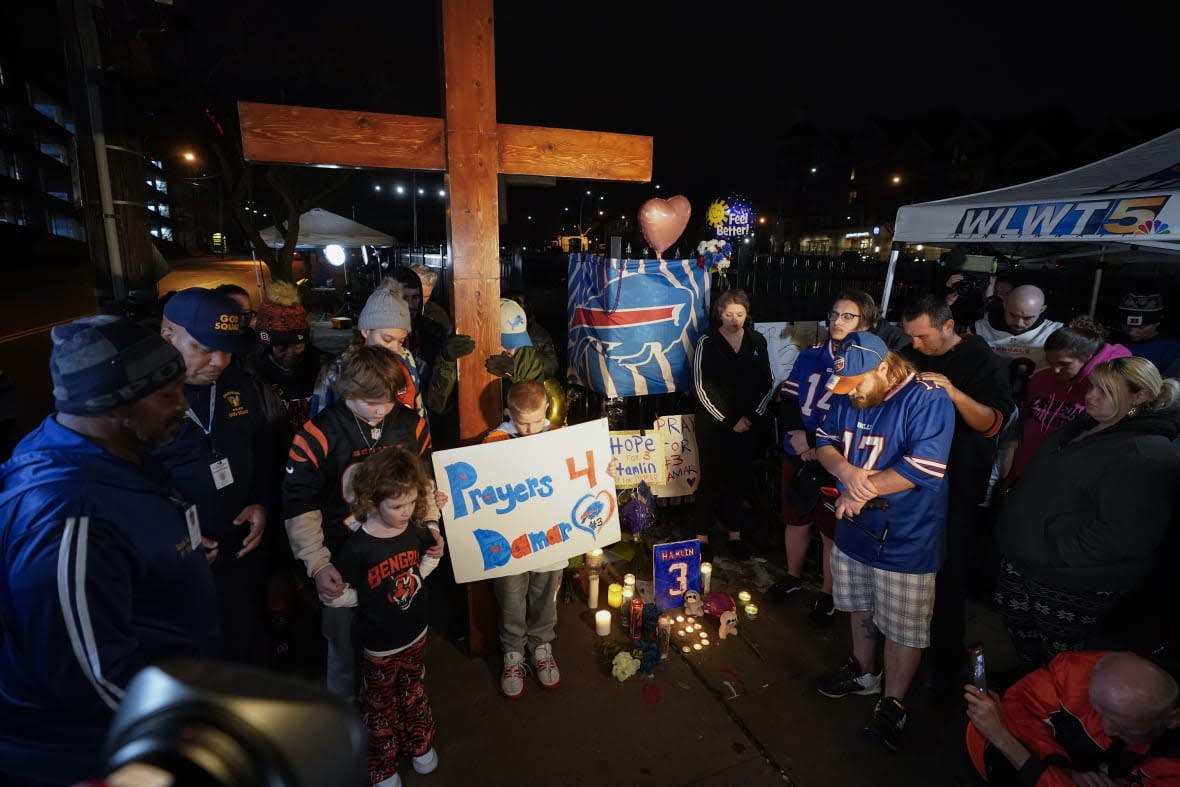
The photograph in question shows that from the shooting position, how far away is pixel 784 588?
162 inches

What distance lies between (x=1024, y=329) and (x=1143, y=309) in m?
0.74

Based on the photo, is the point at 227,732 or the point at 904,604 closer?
the point at 227,732

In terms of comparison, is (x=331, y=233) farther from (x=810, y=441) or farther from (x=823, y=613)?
(x=823, y=613)

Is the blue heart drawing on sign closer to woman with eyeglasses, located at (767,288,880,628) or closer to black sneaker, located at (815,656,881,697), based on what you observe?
woman with eyeglasses, located at (767,288,880,628)

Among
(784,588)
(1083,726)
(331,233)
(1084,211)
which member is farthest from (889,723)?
(331,233)

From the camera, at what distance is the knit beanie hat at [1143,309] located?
4.23 m

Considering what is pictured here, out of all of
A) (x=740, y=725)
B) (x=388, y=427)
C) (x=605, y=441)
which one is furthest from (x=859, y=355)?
(x=388, y=427)

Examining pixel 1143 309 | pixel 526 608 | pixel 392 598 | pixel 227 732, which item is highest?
Result: pixel 1143 309

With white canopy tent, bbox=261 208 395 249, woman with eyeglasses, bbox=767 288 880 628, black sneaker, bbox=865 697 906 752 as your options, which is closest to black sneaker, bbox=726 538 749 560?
woman with eyeglasses, bbox=767 288 880 628

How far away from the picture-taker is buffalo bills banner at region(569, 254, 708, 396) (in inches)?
176

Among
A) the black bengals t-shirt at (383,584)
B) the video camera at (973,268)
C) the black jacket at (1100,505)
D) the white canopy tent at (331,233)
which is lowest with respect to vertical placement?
the black bengals t-shirt at (383,584)

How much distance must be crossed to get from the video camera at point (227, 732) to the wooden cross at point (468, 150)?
→ 246cm

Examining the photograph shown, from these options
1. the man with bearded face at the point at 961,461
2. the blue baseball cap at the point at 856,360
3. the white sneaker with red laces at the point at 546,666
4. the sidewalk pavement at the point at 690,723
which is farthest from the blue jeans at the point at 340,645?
the man with bearded face at the point at 961,461

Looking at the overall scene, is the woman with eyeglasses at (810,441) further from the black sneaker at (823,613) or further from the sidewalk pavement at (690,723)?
the sidewalk pavement at (690,723)
